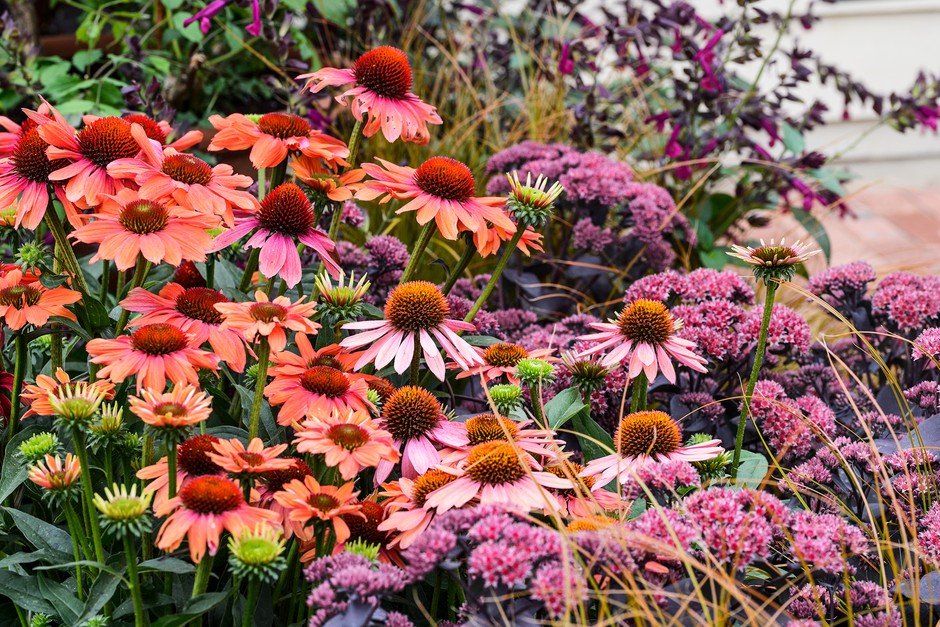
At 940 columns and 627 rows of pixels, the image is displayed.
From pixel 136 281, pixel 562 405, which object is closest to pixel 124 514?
pixel 136 281

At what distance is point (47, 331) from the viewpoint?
1302mm

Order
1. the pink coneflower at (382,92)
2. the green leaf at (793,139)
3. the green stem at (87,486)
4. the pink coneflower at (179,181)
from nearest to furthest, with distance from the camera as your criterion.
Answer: the green stem at (87,486), the pink coneflower at (179,181), the pink coneflower at (382,92), the green leaf at (793,139)

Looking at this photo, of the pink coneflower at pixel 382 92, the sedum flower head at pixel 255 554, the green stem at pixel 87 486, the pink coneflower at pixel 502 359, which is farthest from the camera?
the pink coneflower at pixel 382 92

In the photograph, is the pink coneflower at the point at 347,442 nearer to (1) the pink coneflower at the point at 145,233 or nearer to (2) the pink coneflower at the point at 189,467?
(2) the pink coneflower at the point at 189,467

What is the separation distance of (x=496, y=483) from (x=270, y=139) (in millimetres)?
632

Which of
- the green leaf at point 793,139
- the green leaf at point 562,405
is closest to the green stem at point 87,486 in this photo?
the green leaf at point 562,405

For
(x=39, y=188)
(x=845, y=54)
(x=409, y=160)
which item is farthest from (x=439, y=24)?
(x=845, y=54)

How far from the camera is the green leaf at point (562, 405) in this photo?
4.50 ft

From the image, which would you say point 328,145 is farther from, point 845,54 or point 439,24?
point 845,54

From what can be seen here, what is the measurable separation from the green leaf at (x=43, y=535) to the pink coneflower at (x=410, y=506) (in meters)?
0.42

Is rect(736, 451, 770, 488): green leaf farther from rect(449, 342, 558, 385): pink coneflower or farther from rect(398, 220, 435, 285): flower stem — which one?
rect(398, 220, 435, 285): flower stem

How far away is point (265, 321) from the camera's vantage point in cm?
110

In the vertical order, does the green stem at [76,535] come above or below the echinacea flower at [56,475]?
below

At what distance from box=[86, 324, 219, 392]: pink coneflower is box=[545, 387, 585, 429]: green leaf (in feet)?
1.69
